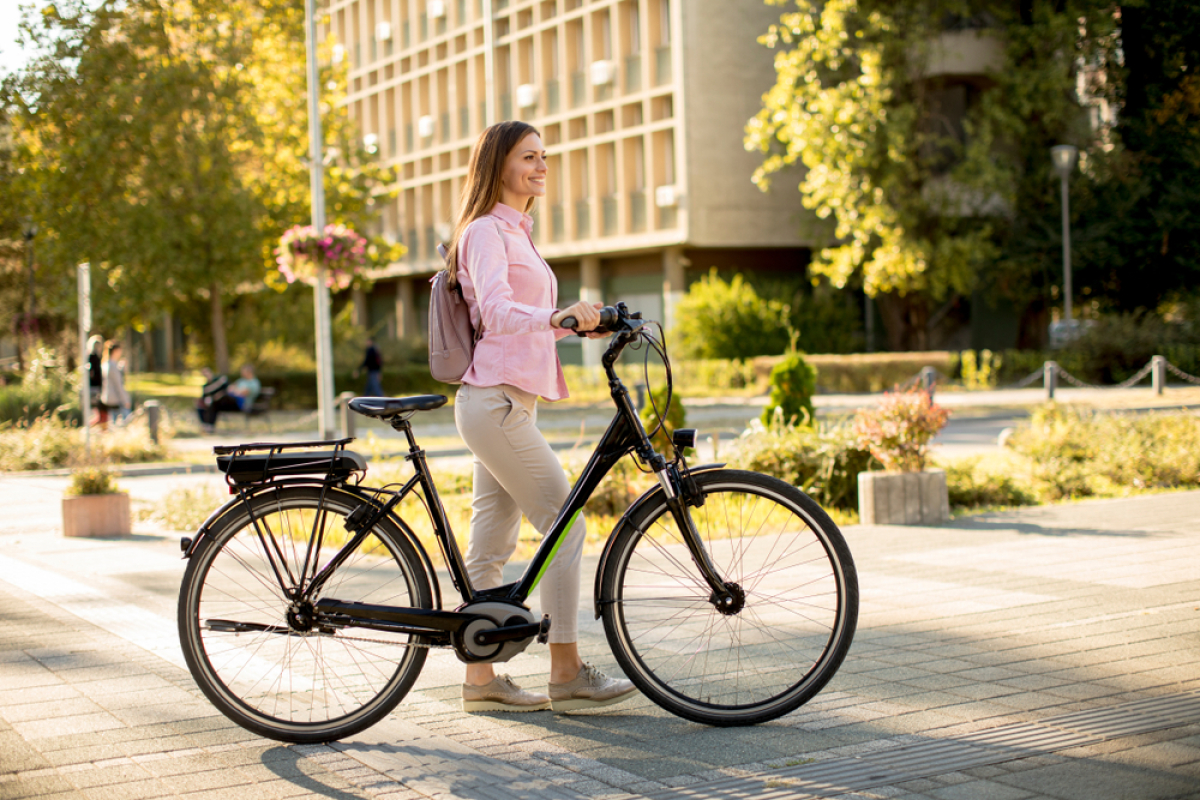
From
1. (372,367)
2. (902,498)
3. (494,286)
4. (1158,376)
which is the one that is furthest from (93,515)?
(1158,376)

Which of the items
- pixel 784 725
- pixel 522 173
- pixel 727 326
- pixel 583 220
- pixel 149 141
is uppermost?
pixel 149 141

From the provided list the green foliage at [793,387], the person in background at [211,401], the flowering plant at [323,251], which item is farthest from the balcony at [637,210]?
Result: the green foliage at [793,387]

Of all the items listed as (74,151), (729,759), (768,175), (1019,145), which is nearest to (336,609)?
(729,759)

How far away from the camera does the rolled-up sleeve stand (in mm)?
4098

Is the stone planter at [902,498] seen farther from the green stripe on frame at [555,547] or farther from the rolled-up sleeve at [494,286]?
the rolled-up sleeve at [494,286]

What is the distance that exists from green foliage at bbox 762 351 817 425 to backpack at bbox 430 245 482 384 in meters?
8.55

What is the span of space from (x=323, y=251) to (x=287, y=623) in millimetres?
17885

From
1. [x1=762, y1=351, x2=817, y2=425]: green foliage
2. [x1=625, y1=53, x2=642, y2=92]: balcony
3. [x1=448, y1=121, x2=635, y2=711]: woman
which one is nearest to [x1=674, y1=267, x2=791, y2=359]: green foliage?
[x1=625, y1=53, x2=642, y2=92]: balcony

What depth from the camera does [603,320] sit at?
160 inches

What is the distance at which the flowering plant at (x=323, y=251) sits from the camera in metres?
21.5

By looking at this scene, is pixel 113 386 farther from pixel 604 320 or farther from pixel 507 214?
pixel 604 320

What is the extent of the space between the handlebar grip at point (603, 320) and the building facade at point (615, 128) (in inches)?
1170

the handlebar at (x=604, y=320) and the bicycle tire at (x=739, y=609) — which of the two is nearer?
the handlebar at (x=604, y=320)

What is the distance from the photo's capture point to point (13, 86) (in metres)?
32.4
